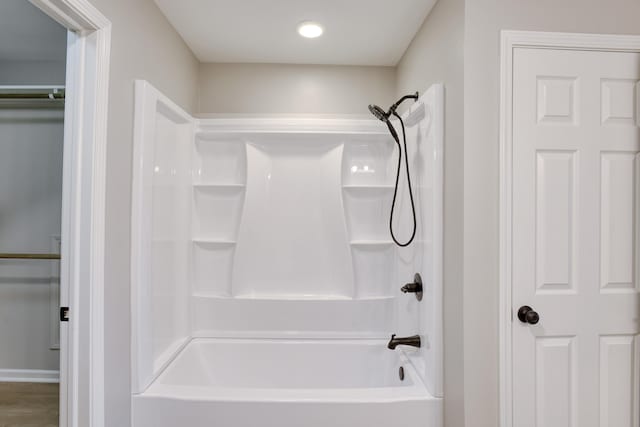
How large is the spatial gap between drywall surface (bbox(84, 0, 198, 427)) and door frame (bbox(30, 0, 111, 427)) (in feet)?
0.28

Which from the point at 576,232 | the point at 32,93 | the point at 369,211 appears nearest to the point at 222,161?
the point at 369,211

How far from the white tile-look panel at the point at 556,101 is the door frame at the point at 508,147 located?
0.43ft

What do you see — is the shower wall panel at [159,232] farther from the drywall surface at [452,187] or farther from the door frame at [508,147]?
the door frame at [508,147]

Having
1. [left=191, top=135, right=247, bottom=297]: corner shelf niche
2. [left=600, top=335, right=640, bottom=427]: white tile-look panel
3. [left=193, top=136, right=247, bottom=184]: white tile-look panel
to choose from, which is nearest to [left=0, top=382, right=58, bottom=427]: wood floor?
[left=191, top=135, right=247, bottom=297]: corner shelf niche

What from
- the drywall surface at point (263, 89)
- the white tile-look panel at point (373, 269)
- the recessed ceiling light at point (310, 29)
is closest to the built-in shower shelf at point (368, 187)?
the white tile-look panel at point (373, 269)

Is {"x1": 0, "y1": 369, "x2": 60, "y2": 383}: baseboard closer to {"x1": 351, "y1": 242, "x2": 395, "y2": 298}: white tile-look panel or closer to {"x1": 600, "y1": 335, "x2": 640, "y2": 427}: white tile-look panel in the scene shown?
{"x1": 351, "y1": 242, "x2": 395, "y2": 298}: white tile-look panel

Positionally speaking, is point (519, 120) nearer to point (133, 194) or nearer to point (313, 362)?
point (133, 194)

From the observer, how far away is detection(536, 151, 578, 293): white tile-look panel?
1.42m

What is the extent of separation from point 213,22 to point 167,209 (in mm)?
1094

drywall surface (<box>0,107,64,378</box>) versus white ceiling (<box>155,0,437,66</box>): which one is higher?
white ceiling (<box>155,0,437,66</box>)

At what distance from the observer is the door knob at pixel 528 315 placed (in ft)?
4.50

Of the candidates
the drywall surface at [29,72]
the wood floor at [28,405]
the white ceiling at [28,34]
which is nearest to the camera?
the wood floor at [28,405]

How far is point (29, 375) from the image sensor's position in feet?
7.52

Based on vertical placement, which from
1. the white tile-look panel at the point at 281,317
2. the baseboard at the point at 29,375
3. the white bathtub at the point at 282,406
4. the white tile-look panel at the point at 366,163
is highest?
the white tile-look panel at the point at 366,163
